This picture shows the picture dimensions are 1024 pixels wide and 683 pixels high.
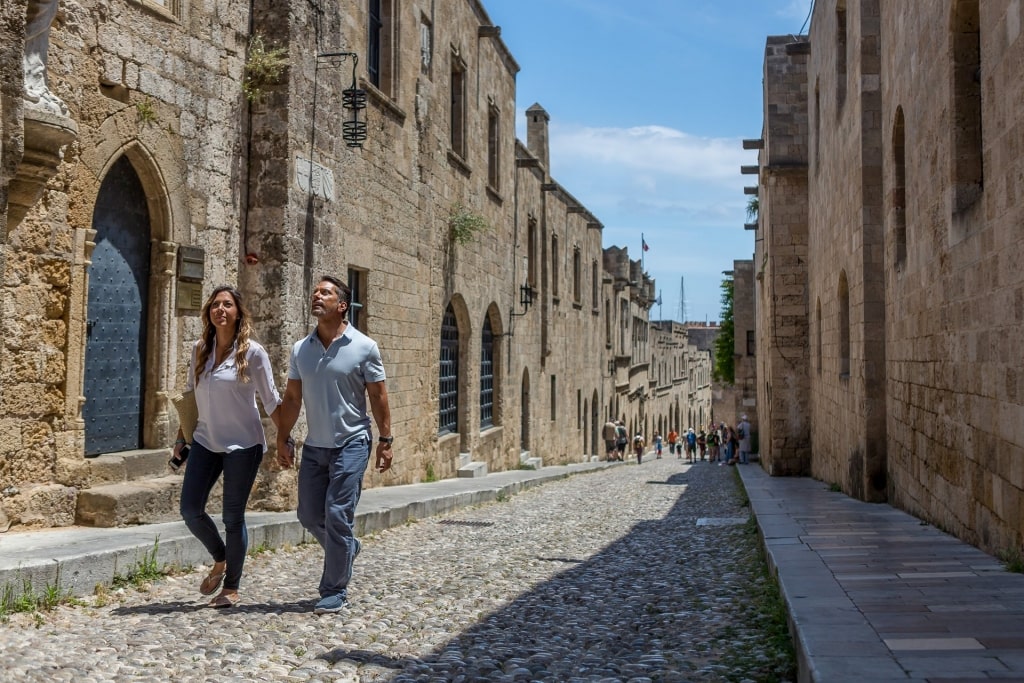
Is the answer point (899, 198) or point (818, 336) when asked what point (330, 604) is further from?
point (818, 336)

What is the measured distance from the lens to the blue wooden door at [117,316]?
6719 millimetres

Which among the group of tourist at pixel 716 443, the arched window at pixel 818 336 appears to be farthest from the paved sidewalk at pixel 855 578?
the group of tourist at pixel 716 443

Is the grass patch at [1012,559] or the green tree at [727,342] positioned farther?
the green tree at [727,342]

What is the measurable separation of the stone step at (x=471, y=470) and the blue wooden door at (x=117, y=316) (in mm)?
7679

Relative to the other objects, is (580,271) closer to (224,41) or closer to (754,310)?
(754,310)

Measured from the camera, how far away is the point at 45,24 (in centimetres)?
533

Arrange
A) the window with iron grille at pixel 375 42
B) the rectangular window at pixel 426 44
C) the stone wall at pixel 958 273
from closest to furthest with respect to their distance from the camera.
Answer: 1. the stone wall at pixel 958 273
2. the window with iron grille at pixel 375 42
3. the rectangular window at pixel 426 44

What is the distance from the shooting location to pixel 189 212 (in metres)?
7.54

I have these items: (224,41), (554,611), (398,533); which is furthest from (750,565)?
(224,41)

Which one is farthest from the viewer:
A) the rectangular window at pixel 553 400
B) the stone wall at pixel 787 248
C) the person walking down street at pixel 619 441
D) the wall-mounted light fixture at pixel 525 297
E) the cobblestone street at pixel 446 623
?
the person walking down street at pixel 619 441

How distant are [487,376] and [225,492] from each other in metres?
12.7

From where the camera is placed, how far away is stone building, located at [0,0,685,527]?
19.7ft

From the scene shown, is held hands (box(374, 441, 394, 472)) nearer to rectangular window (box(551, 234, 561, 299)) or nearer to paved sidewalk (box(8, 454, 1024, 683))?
paved sidewalk (box(8, 454, 1024, 683))

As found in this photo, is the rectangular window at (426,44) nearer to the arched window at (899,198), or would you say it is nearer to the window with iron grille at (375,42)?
the window with iron grille at (375,42)
